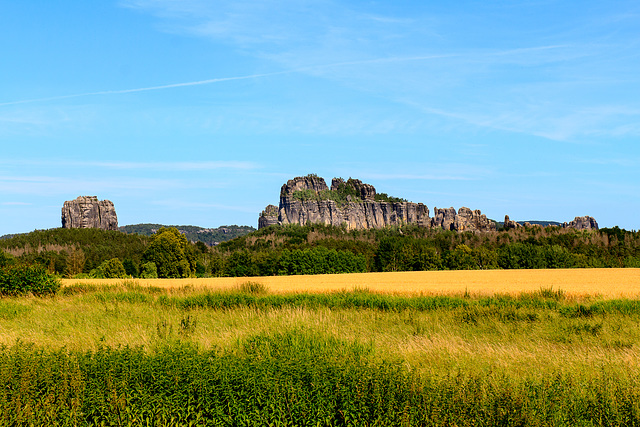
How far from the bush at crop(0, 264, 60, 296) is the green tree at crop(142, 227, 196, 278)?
5195 cm

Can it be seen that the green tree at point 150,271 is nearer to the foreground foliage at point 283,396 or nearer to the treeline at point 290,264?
the treeline at point 290,264

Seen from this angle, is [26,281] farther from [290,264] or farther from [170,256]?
[290,264]

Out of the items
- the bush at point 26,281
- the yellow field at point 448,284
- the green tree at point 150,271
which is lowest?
the yellow field at point 448,284

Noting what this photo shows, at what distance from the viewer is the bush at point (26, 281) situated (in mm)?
24534

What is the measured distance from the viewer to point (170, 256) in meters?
77.8

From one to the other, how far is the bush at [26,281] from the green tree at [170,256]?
52.0 m

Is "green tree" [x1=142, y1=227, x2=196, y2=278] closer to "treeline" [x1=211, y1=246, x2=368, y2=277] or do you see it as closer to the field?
"treeline" [x1=211, y1=246, x2=368, y2=277]

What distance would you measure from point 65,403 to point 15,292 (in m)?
19.9

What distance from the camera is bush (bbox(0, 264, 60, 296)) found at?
2453cm

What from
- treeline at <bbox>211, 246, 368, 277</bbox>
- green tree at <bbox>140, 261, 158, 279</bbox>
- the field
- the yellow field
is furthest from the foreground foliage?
treeline at <bbox>211, 246, 368, 277</bbox>

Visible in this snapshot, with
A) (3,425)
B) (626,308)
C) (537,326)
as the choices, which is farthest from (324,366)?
(626,308)

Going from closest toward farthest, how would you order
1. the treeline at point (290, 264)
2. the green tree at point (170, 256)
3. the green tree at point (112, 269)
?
the green tree at point (170, 256) < the green tree at point (112, 269) < the treeline at point (290, 264)

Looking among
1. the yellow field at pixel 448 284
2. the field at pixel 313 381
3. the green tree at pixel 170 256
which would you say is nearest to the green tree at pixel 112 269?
the green tree at pixel 170 256

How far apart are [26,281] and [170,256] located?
5344 cm
